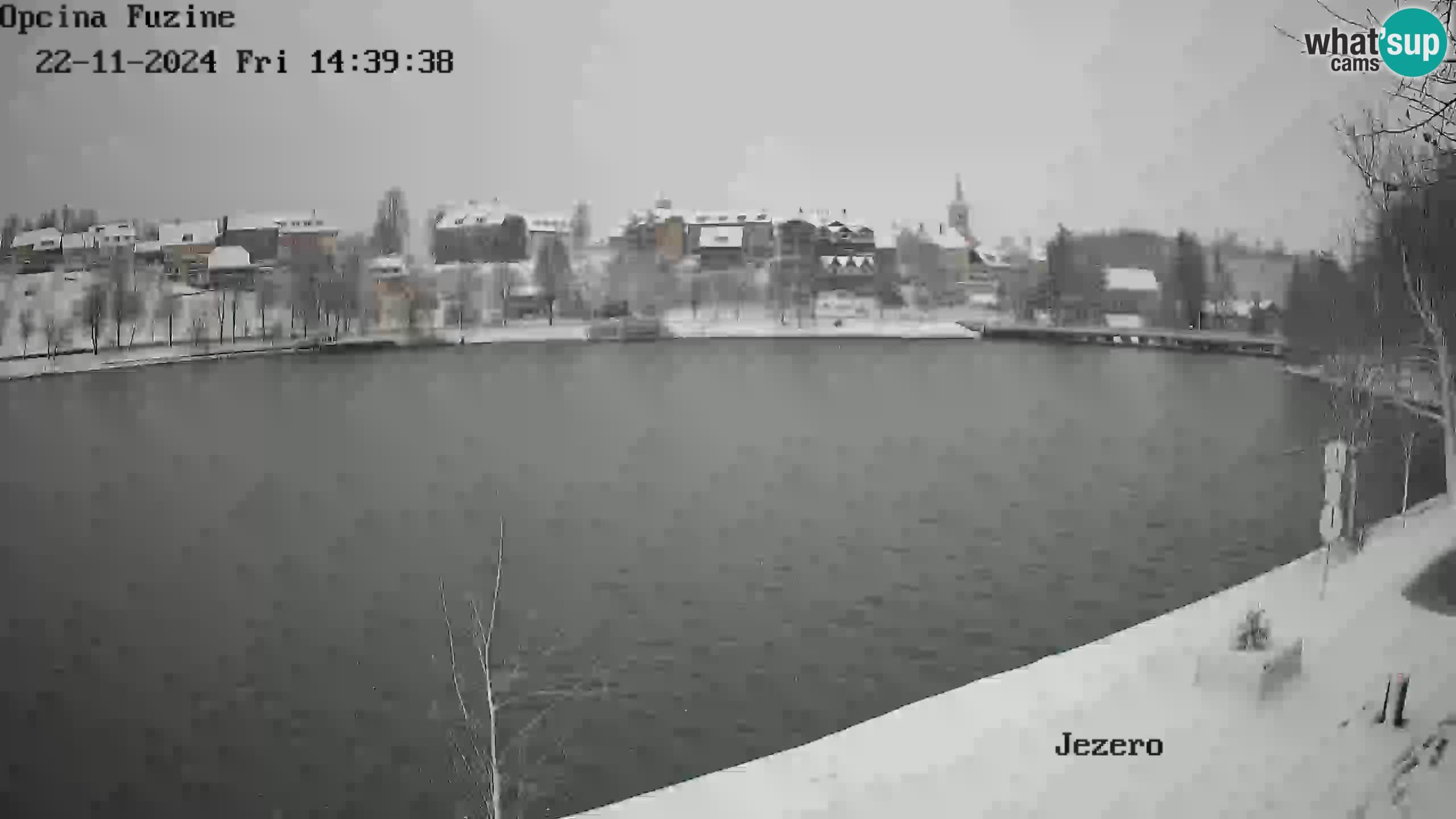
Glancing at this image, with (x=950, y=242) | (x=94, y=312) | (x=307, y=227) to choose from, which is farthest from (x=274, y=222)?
(x=950, y=242)

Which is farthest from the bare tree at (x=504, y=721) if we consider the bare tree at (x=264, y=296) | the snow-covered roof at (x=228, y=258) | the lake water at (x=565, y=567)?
the snow-covered roof at (x=228, y=258)

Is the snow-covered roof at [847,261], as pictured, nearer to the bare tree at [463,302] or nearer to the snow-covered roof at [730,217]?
the snow-covered roof at [730,217]

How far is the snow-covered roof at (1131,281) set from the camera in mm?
133000

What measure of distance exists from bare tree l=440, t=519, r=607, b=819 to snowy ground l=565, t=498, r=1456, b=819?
2.03 metres

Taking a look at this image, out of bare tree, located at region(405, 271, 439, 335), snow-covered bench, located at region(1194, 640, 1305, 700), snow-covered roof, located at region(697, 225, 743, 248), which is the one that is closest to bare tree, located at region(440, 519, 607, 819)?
snow-covered bench, located at region(1194, 640, 1305, 700)

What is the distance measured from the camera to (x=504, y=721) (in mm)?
17516

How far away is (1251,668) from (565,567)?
16.1 m

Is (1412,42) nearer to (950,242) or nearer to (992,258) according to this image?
(950,242)

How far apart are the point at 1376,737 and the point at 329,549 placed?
23.6m

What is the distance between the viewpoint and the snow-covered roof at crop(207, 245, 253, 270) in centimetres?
10812

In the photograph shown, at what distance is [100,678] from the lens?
19.5m

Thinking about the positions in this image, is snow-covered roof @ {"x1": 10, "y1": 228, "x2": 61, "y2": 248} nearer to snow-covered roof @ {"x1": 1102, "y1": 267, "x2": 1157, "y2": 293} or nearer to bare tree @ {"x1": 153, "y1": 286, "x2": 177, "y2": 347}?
bare tree @ {"x1": 153, "y1": 286, "x2": 177, "y2": 347}

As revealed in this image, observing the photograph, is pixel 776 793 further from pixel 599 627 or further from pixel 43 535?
pixel 43 535

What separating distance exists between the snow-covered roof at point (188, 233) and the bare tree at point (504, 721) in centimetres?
10394
